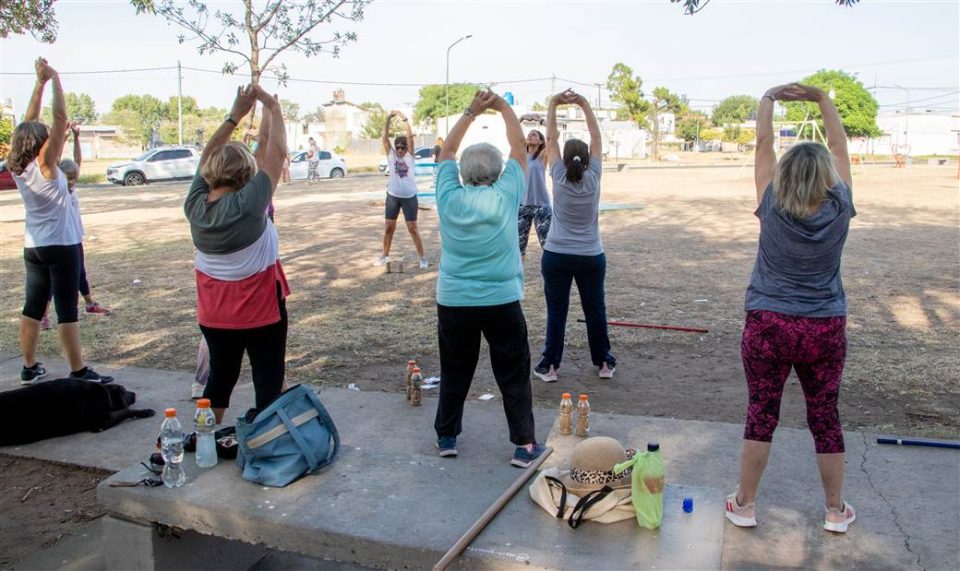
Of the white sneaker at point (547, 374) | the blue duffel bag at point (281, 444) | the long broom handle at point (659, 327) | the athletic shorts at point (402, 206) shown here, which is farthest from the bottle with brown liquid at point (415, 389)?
the athletic shorts at point (402, 206)

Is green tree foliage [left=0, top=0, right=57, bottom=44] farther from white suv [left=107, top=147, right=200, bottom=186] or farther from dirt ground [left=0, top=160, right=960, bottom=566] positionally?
white suv [left=107, top=147, right=200, bottom=186]

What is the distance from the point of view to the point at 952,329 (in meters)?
7.72

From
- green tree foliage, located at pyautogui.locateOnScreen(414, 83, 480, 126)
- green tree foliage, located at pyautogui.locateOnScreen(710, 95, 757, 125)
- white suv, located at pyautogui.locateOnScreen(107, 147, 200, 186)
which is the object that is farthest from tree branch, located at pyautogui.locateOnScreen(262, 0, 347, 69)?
green tree foliage, located at pyautogui.locateOnScreen(710, 95, 757, 125)

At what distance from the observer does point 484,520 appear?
3410 millimetres

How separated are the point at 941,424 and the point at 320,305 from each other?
249 inches

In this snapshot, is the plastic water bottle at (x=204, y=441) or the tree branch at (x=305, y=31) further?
the tree branch at (x=305, y=31)

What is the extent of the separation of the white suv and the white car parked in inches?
175

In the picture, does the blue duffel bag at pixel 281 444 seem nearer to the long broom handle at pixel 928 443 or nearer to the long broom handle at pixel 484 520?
the long broom handle at pixel 484 520

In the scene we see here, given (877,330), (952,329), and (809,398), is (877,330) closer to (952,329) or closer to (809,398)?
(952,329)

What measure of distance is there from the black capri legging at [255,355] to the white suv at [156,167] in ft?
108

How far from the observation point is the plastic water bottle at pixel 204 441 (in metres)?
4.02

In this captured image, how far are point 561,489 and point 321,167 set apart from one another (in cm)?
3676

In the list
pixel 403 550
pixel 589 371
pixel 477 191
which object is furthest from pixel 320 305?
pixel 403 550

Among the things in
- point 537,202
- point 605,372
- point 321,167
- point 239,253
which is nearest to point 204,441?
point 239,253
